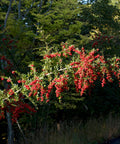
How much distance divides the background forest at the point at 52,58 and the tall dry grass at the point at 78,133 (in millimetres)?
32

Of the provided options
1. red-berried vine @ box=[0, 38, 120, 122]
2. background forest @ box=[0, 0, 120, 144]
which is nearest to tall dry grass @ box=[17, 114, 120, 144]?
background forest @ box=[0, 0, 120, 144]

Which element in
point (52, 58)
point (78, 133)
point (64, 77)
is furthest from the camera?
point (78, 133)

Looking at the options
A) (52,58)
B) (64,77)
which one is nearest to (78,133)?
(52,58)

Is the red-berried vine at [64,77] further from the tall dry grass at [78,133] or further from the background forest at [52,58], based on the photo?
the tall dry grass at [78,133]

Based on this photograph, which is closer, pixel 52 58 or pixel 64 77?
pixel 64 77

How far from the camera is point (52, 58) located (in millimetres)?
4500

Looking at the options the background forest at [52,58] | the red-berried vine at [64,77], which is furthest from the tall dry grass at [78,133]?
the red-berried vine at [64,77]

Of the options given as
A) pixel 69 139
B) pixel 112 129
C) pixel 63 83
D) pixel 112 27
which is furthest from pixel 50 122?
pixel 112 27

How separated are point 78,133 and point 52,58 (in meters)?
3.61

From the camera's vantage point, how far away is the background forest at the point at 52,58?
17.6ft

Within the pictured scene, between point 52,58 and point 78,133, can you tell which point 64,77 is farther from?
point 78,133

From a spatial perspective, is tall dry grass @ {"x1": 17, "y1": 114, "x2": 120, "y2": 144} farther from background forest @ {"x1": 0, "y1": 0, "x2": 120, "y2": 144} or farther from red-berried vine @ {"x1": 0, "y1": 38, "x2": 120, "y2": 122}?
red-berried vine @ {"x1": 0, "y1": 38, "x2": 120, "y2": 122}

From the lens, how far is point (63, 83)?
376cm

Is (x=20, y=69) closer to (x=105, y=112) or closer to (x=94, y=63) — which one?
(x=94, y=63)
